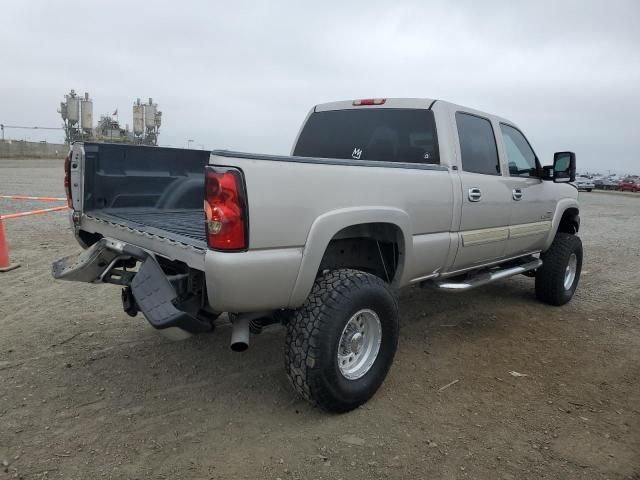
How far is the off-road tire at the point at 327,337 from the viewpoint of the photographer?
2.87 meters

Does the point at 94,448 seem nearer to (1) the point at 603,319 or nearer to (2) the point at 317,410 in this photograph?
(2) the point at 317,410

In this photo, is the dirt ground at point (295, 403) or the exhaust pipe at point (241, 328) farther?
the exhaust pipe at point (241, 328)

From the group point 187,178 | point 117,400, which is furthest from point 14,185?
point 117,400

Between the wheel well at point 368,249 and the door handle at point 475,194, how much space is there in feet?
2.84

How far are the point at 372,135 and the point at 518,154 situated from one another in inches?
65.5

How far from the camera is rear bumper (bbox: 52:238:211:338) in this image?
2.66m

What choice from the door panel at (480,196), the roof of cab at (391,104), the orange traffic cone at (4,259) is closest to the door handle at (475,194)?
the door panel at (480,196)

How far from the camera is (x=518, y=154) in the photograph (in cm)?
509

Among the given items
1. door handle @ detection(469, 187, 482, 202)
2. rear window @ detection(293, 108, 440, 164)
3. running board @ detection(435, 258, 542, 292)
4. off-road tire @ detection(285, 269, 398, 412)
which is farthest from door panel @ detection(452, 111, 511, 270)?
off-road tire @ detection(285, 269, 398, 412)

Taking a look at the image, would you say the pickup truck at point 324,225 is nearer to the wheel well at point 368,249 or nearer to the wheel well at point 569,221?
the wheel well at point 368,249

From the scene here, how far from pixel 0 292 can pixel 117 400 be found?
2.71 meters

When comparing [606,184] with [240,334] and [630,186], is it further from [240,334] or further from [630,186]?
[240,334]

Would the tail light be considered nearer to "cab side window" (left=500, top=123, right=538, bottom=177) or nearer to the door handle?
the door handle

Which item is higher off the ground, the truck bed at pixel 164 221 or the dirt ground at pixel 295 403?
the truck bed at pixel 164 221
